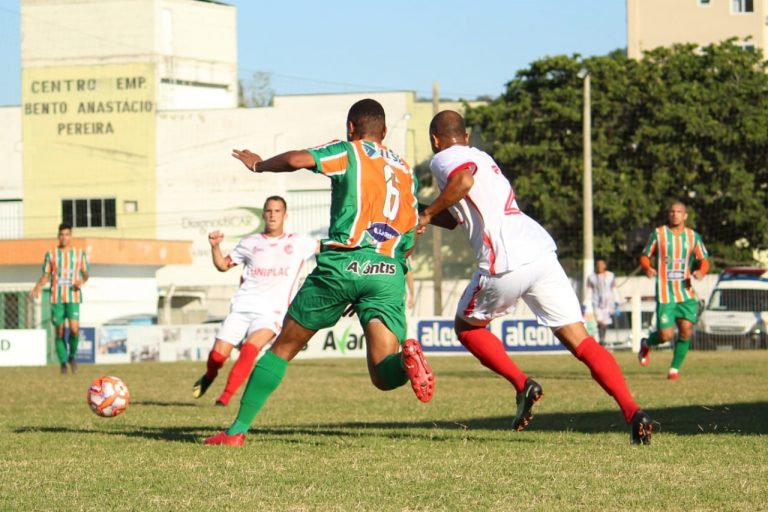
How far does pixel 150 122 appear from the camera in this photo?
202ft

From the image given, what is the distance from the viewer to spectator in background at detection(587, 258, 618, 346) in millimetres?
31734

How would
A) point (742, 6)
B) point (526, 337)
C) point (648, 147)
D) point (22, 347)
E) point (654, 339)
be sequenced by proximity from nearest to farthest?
point (654, 339) < point (22, 347) < point (526, 337) < point (648, 147) < point (742, 6)

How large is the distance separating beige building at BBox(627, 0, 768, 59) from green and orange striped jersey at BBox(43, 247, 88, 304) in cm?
4618

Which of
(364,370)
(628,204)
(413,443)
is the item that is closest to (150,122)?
(628,204)

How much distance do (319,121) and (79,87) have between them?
12045 millimetres

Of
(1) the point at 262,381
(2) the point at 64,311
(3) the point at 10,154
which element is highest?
(3) the point at 10,154

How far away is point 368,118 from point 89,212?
56.2 meters

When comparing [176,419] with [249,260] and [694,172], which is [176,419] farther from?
[694,172]

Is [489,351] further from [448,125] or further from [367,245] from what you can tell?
[448,125]

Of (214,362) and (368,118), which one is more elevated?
(368,118)

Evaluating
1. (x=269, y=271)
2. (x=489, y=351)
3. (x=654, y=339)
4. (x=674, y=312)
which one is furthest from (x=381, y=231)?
(x=654, y=339)

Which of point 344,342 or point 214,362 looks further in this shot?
point 344,342

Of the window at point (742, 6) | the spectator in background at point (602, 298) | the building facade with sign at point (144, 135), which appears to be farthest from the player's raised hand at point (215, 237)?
the window at point (742, 6)

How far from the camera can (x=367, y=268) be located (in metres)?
7.82
